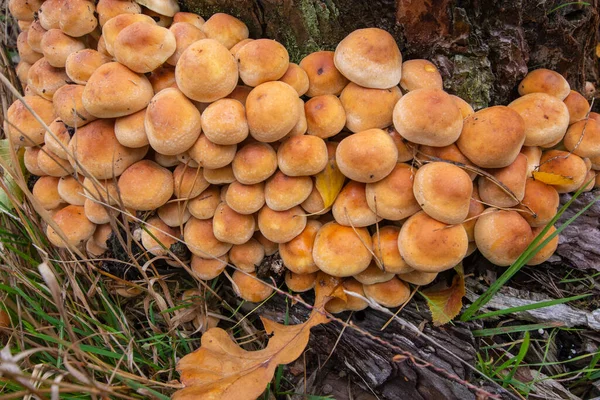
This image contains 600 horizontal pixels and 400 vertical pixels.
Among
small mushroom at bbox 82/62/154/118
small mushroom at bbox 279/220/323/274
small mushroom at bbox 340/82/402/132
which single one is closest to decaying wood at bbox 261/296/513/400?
small mushroom at bbox 279/220/323/274

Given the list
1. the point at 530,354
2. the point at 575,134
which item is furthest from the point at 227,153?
the point at 530,354

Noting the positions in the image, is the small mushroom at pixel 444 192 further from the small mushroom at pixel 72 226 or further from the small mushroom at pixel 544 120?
the small mushroom at pixel 72 226

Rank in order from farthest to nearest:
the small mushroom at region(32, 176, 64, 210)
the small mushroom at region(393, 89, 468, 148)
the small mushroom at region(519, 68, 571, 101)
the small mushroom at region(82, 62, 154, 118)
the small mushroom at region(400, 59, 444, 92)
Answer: the small mushroom at region(32, 176, 64, 210) → the small mushroom at region(519, 68, 571, 101) → the small mushroom at region(400, 59, 444, 92) → the small mushroom at region(82, 62, 154, 118) → the small mushroom at region(393, 89, 468, 148)

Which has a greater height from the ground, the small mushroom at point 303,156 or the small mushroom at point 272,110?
the small mushroom at point 272,110

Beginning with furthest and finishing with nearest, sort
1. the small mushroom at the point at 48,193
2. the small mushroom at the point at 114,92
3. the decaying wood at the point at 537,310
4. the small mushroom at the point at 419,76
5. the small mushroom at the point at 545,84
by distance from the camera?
the small mushroom at the point at 48,193 < the decaying wood at the point at 537,310 < the small mushroom at the point at 545,84 < the small mushroom at the point at 419,76 < the small mushroom at the point at 114,92

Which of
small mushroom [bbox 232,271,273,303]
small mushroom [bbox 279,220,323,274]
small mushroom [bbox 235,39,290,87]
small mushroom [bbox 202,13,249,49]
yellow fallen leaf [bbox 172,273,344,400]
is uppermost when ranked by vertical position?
small mushroom [bbox 202,13,249,49]

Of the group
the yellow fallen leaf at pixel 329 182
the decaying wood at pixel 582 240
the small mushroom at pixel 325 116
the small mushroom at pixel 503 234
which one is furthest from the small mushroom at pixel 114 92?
the decaying wood at pixel 582 240

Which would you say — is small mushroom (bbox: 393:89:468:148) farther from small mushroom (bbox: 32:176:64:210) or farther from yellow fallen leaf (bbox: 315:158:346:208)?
small mushroom (bbox: 32:176:64:210)
